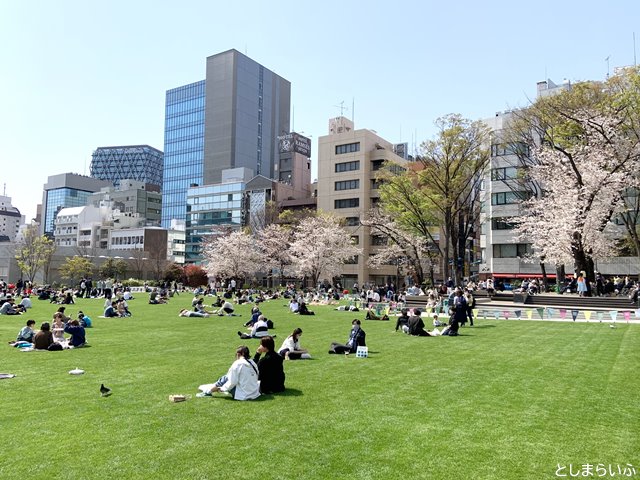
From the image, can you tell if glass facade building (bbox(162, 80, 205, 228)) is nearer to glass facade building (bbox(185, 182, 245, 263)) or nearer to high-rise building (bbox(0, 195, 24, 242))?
glass facade building (bbox(185, 182, 245, 263))

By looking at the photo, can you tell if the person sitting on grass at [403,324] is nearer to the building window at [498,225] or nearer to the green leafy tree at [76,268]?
the building window at [498,225]

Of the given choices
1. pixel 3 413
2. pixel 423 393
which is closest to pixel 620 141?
pixel 423 393

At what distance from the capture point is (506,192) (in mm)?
66812

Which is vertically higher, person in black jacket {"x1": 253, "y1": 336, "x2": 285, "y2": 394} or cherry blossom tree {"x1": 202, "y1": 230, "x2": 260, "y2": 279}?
cherry blossom tree {"x1": 202, "y1": 230, "x2": 260, "y2": 279}

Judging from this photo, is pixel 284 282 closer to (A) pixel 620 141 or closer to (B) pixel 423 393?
(A) pixel 620 141

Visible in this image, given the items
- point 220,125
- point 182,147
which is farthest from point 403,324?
point 182,147

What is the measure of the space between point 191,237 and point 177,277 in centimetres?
3870

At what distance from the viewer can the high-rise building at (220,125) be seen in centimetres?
13512

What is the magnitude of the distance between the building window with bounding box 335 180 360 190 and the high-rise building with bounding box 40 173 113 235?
12240 centimetres

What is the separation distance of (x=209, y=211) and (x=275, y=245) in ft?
149

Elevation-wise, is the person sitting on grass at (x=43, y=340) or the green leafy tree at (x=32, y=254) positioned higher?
the green leafy tree at (x=32, y=254)

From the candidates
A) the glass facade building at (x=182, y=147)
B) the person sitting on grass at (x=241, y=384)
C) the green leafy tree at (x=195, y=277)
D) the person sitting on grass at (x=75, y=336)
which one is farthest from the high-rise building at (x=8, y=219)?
the person sitting on grass at (x=241, y=384)

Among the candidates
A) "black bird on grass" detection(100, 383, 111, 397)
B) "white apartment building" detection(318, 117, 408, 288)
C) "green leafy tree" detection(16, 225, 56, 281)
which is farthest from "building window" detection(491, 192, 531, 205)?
"green leafy tree" detection(16, 225, 56, 281)

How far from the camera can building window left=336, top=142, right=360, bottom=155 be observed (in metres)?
82.4
